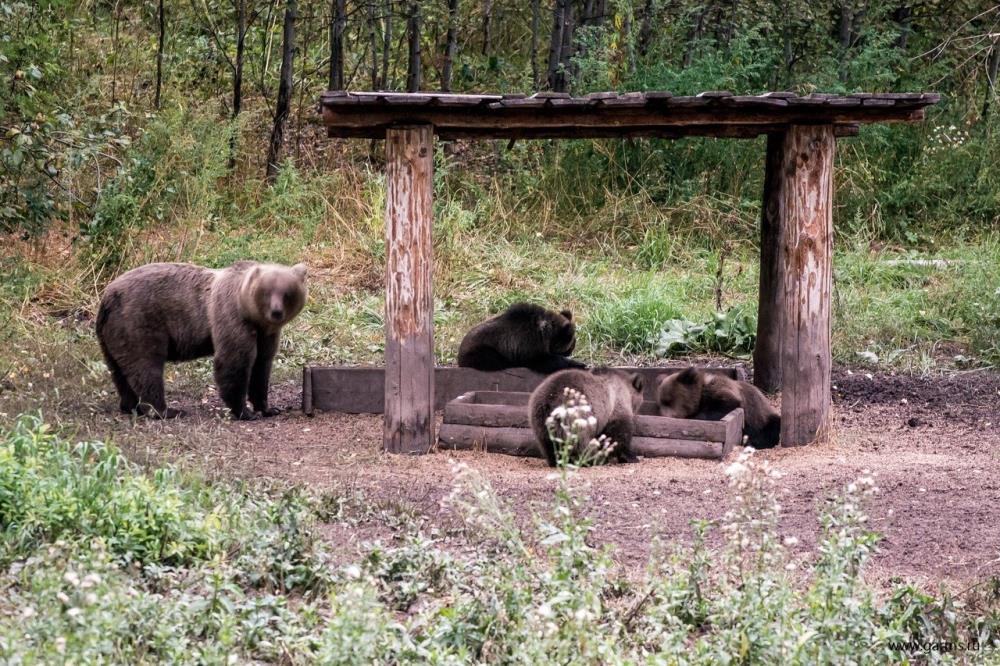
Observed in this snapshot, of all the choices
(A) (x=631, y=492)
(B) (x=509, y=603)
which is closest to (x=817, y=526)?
(A) (x=631, y=492)

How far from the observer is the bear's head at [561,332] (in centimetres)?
1030

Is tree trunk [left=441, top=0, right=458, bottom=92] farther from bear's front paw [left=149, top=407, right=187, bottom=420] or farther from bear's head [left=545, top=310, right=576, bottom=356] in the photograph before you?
bear's front paw [left=149, top=407, right=187, bottom=420]

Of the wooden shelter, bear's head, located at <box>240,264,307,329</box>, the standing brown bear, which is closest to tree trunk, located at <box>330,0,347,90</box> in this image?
the standing brown bear

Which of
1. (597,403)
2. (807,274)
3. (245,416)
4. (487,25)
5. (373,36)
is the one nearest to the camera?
(597,403)

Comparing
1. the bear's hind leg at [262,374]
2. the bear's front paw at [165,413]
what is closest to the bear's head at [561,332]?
the bear's hind leg at [262,374]

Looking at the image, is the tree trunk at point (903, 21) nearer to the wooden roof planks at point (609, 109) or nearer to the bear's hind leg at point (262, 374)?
the wooden roof planks at point (609, 109)

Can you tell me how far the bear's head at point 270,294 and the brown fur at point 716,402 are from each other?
2922mm

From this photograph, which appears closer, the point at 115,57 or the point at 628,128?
the point at 628,128

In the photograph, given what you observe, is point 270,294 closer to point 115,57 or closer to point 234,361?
point 234,361

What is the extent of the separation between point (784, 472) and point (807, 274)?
1.51m

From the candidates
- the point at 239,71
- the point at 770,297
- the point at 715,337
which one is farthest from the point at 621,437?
the point at 239,71

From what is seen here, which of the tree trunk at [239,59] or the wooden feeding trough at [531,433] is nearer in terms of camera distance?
the wooden feeding trough at [531,433]

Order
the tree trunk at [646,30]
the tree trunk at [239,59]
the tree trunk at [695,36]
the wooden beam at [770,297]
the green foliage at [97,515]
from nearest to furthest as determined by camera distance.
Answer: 1. the green foliage at [97,515]
2. the wooden beam at [770,297]
3. the tree trunk at [239,59]
4. the tree trunk at [695,36]
5. the tree trunk at [646,30]

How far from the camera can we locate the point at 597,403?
834 cm
